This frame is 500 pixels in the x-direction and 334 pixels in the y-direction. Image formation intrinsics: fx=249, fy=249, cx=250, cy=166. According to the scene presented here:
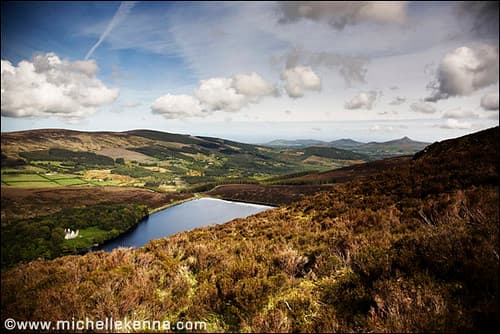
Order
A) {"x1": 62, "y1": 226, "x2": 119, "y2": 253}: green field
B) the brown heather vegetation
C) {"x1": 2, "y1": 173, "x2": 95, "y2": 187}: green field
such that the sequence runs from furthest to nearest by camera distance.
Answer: {"x1": 2, "y1": 173, "x2": 95, "y2": 187}: green field, {"x1": 62, "y1": 226, "x2": 119, "y2": 253}: green field, the brown heather vegetation

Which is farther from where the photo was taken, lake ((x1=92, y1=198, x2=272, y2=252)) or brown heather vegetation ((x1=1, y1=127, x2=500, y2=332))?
lake ((x1=92, y1=198, x2=272, y2=252))

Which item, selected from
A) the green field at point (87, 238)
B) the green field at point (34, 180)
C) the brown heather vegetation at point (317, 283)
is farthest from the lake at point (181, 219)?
the brown heather vegetation at point (317, 283)

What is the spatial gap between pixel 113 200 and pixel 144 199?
45.6 feet

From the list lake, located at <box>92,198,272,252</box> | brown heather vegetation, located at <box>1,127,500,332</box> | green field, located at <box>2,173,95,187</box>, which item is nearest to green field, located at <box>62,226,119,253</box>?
lake, located at <box>92,198,272,252</box>

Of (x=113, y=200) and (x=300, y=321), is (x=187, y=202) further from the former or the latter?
(x=300, y=321)

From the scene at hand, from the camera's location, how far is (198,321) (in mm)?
4090

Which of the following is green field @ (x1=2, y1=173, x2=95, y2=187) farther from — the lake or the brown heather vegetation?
the brown heather vegetation

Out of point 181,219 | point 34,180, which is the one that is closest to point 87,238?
point 181,219

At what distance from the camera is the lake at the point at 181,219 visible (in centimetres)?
8372

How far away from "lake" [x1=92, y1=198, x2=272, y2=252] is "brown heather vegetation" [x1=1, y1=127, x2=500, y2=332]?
239 feet

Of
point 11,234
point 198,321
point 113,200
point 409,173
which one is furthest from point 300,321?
point 113,200

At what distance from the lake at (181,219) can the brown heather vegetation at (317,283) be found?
239ft

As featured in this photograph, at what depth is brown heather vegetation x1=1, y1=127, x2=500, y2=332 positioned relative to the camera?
3240mm

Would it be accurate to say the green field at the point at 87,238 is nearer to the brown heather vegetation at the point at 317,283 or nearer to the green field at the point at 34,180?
the green field at the point at 34,180
